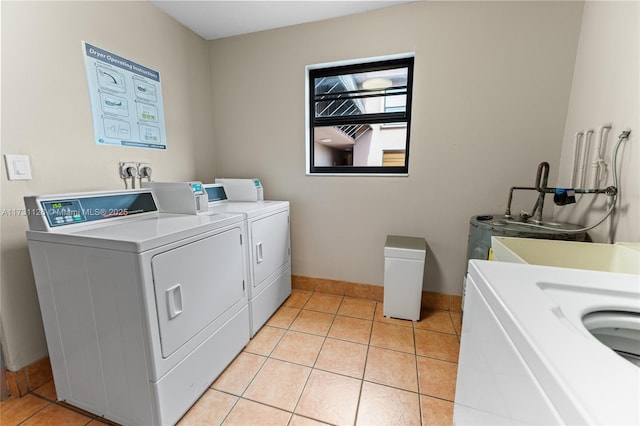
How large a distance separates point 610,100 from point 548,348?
1.68 meters

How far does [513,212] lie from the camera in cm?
192

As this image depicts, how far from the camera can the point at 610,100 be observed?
1.32 m

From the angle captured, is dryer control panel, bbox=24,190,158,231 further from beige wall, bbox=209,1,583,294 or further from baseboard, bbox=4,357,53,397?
beige wall, bbox=209,1,583,294

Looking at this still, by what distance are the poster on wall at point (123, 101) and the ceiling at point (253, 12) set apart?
0.57m

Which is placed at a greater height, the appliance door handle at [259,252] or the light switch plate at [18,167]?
the light switch plate at [18,167]

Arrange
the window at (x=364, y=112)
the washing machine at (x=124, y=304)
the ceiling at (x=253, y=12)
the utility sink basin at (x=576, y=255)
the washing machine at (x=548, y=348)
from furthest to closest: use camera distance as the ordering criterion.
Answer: the window at (x=364, y=112) < the ceiling at (x=253, y=12) < the washing machine at (x=124, y=304) < the utility sink basin at (x=576, y=255) < the washing machine at (x=548, y=348)

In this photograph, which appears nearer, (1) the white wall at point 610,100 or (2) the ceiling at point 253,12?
(1) the white wall at point 610,100

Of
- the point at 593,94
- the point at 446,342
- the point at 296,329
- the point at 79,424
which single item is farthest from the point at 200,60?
the point at 446,342

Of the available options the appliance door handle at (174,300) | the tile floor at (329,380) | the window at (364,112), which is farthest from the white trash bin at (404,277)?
→ the appliance door handle at (174,300)

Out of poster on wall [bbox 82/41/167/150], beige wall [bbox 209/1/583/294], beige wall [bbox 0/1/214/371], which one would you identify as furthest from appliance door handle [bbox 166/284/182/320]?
beige wall [bbox 209/1/583/294]

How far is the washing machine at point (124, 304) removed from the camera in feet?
3.40

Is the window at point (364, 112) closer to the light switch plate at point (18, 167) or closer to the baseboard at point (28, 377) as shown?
the light switch plate at point (18, 167)

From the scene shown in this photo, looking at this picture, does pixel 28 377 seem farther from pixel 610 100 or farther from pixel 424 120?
pixel 610 100

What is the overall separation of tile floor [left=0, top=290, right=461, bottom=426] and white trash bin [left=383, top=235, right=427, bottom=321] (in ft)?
0.33
